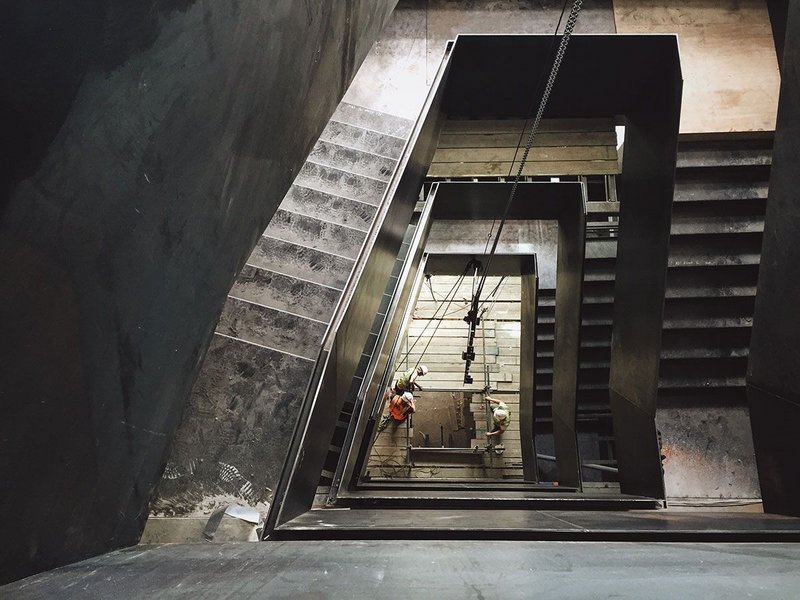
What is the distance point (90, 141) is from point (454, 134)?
372 inches

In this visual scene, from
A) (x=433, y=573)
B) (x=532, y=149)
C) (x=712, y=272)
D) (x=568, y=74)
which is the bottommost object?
(x=433, y=573)

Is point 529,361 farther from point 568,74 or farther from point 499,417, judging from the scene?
point 568,74

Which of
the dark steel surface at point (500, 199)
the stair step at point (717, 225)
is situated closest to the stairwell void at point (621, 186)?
the dark steel surface at point (500, 199)

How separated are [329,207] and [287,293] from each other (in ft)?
4.02

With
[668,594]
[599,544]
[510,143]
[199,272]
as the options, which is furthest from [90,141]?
[510,143]

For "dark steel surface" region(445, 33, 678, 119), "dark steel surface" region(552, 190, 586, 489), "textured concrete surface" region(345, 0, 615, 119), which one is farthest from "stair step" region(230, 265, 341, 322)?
"textured concrete surface" region(345, 0, 615, 119)

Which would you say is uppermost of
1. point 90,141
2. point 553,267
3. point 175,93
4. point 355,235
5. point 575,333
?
point 553,267

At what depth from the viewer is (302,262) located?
3686mm

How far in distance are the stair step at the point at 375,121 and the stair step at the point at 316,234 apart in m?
2.35

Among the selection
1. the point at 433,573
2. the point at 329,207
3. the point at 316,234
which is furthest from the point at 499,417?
the point at 433,573

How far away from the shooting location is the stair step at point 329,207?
4219 millimetres

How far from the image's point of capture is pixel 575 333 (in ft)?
22.4

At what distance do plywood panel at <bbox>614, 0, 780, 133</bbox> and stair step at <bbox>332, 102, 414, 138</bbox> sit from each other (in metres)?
4.07

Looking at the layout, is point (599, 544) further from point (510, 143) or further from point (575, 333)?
point (510, 143)
